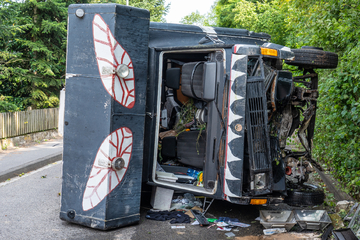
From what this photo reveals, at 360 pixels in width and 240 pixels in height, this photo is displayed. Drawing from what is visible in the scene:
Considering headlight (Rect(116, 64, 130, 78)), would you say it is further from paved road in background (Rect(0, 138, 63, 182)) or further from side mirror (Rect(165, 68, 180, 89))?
paved road in background (Rect(0, 138, 63, 182))

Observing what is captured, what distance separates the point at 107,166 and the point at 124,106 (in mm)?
827

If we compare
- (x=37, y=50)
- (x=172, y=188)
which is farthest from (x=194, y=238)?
(x=37, y=50)

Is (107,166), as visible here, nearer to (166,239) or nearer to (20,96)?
(166,239)

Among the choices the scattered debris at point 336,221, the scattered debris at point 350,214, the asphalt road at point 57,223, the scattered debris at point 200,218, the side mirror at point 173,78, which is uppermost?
the side mirror at point 173,78

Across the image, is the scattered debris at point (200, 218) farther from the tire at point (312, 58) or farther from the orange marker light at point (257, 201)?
the tire at point (312, 58)

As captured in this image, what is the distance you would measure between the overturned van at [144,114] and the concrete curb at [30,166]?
11.4ft

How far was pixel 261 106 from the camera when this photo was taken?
4.34 metres

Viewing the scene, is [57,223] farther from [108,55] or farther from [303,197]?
[303,197]

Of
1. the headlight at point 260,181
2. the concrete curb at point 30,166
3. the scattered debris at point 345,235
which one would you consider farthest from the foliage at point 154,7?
the scattered debris at point 345,235

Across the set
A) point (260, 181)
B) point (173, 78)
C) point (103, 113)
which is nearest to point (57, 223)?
point (103, 113)

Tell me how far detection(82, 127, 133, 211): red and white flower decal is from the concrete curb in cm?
373

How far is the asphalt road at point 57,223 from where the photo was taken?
4.28 m

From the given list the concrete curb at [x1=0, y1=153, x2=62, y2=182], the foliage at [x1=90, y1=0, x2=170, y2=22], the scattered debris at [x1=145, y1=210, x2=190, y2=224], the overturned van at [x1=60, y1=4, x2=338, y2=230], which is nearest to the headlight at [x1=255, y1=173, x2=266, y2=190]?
the overturned van at [x1=60, y1=4, x2=338, y2=230]

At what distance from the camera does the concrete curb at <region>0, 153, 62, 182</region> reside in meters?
7.29
